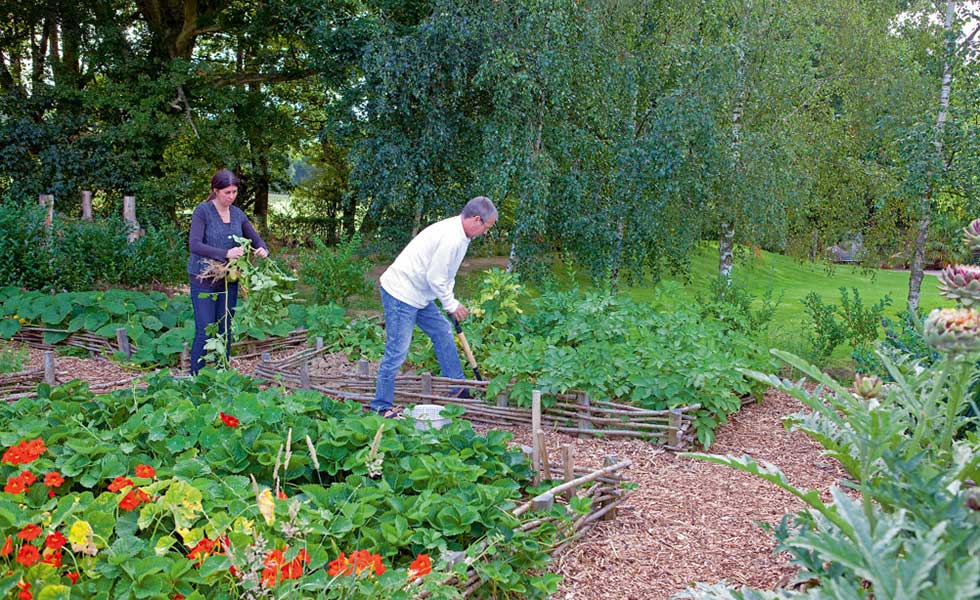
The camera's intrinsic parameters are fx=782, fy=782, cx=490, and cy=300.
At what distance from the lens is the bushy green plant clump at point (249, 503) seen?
2.10 metres

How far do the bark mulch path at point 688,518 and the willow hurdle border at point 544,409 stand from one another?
0.31 feet

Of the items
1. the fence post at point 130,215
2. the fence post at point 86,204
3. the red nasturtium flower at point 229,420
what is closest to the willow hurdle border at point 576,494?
the red nasturtium flower at point 229,420

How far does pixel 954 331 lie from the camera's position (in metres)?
1.56

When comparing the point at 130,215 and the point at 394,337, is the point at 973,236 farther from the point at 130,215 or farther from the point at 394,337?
the point at 130,215

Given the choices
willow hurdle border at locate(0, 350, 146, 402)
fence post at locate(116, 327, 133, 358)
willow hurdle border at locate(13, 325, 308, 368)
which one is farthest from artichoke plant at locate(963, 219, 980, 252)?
fence post at locate(116, 327, 133, 358)

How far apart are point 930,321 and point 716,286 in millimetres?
5347

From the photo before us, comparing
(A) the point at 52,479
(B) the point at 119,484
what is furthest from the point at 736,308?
(A) the point at 52,479

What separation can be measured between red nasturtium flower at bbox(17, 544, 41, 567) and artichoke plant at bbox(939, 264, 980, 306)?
2358 mm

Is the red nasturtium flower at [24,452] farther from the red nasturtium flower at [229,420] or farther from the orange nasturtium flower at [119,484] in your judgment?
the red nasturtium flower at [229,420]

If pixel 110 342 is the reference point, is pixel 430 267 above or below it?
above

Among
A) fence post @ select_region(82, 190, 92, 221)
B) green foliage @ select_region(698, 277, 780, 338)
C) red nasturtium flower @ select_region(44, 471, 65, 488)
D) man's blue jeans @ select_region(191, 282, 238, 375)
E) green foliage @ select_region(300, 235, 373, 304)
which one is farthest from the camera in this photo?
fence post @ select_region(82, 190, 92, 221)

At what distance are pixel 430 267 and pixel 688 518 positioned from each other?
1.89 meters

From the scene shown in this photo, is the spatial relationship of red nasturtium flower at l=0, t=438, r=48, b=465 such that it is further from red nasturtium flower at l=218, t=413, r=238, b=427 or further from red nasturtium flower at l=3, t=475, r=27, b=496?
red nasturtium flower at l=218, t=413, r=238, b=427

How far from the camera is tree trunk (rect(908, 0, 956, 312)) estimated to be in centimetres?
734
